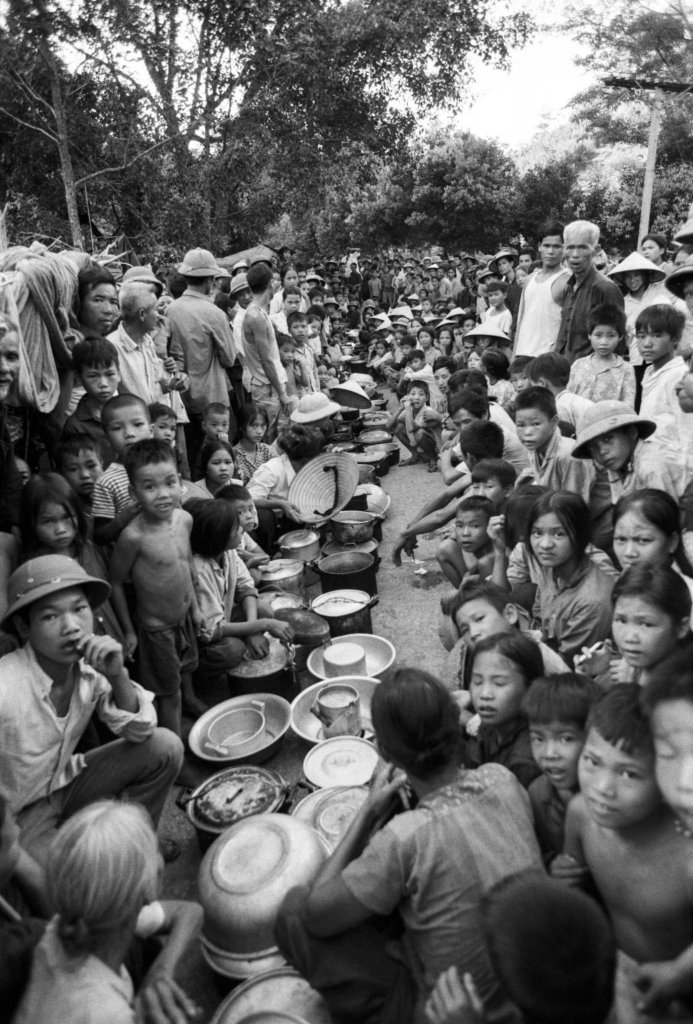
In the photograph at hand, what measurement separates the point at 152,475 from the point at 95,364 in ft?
3.42

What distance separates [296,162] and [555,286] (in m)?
12.0

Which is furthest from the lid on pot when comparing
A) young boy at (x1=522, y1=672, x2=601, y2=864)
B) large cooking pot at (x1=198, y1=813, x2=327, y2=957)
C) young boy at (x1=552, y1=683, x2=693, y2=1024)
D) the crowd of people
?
young boy at (x1=552, y1=683, x2=693, y2=1024)

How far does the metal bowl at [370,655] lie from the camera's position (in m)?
3.93

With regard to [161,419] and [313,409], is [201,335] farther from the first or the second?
[161,419]

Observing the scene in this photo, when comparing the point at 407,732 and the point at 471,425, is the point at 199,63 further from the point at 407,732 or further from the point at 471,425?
the point at 407,732

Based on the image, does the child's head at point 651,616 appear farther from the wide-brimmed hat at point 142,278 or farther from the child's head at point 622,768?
the wide-brimmed hat at point 142,278

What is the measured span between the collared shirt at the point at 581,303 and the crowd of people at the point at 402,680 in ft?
0.09

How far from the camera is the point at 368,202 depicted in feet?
77.6

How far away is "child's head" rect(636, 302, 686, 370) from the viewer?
394 centimetres

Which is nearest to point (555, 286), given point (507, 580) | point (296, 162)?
point (507, 580)

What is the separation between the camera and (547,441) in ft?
13.2

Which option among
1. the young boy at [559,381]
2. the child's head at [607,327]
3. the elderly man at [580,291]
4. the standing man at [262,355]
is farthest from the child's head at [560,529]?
the standing man at [262,355]

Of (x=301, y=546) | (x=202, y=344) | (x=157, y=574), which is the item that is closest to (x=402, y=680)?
(x=157, y=574)

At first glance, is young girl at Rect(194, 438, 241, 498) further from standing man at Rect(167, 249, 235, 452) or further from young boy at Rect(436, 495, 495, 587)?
young boy at Rect(436, 495, 495, 587)
